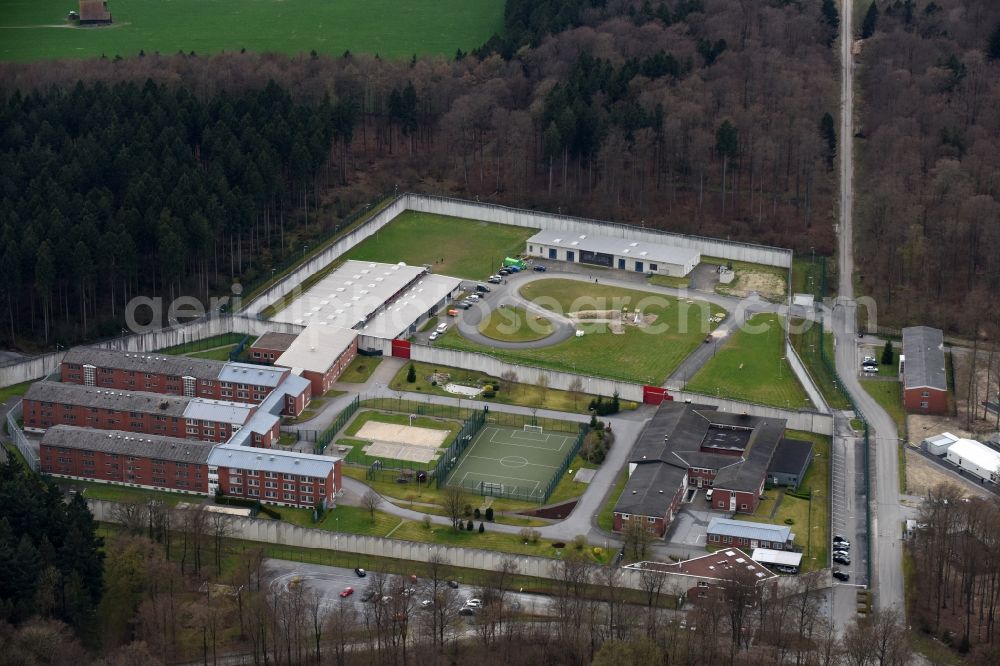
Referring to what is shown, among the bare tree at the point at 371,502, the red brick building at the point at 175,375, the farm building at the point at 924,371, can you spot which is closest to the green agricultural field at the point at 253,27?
the red brick building at the point at 175,375

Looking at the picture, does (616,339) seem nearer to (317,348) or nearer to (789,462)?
(317,348)

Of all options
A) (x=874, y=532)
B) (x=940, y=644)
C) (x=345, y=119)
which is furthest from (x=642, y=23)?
(x=940, y=644)

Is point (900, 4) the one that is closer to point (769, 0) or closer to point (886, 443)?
point (769, 0)

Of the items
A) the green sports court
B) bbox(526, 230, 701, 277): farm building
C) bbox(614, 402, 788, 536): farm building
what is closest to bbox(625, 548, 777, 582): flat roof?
bbox(614, 402, 788, 536): farm building

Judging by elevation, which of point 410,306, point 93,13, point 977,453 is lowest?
point 977,453

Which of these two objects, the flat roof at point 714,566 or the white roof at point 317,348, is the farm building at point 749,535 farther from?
the white roof at point 317,348

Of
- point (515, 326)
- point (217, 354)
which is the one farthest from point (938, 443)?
point (217, 354)
